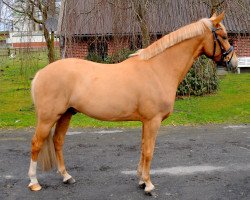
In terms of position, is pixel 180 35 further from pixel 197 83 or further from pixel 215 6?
pixel 197 83

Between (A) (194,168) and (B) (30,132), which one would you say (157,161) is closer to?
(A) (194,168)

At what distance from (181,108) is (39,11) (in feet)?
16.3

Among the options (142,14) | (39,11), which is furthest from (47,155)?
(39,11)

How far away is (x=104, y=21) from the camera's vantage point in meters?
8.02

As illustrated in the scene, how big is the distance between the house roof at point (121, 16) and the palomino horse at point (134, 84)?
12.1 ft

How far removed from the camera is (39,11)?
34.1 feet

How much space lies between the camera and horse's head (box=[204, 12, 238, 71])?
438cm

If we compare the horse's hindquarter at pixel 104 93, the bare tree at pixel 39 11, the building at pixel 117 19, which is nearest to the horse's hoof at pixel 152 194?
the horse's hindquarter at pixel 104 93

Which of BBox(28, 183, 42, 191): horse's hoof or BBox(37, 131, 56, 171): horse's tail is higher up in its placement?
BBox(37, 131, 56, 171): horse's tail

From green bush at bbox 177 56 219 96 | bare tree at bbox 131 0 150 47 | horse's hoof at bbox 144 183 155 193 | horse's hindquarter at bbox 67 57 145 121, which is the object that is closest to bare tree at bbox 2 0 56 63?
bare tree at bbox 131 0 150 47

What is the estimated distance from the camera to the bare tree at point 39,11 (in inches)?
378

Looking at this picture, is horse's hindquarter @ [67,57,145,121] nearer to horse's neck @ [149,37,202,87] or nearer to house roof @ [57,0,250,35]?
horse's neck @ [149,37,202,87]

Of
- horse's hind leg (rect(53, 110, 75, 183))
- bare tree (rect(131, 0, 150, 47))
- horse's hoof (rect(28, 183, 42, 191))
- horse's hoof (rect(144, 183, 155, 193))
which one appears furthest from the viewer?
bare tree (rect(131, 0, 150, 47))

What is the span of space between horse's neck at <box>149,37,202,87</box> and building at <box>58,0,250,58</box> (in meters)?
3.59
